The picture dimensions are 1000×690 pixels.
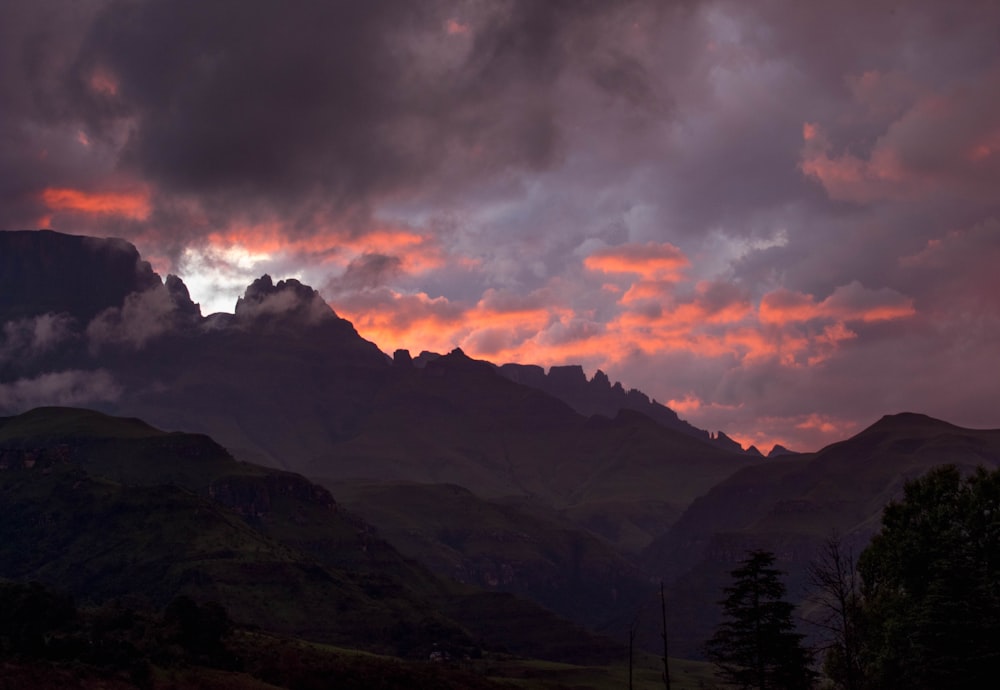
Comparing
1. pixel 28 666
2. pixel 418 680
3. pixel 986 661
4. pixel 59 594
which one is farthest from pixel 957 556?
pixel 59 594

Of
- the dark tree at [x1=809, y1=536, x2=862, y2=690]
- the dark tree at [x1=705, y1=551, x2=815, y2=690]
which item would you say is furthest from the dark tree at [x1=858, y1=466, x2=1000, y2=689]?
the dark tree at [x1=705, y1=551, x2=815, y2=690]

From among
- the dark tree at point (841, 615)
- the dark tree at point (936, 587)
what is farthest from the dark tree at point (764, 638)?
the dark tree at point (936, 587)

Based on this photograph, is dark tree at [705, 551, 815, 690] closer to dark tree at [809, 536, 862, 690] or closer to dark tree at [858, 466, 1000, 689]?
dark tree at [809, 536, 862, 690]

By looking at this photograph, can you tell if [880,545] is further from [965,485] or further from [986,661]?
[986,661]

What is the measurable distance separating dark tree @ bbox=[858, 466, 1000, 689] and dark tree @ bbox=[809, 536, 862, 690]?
3.15m

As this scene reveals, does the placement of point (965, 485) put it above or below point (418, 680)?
above

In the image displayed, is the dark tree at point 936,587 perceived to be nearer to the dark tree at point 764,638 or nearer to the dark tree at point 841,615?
the dark tree at point 841,615

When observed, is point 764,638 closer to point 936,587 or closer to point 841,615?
point 841,615

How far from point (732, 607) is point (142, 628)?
96420 mm

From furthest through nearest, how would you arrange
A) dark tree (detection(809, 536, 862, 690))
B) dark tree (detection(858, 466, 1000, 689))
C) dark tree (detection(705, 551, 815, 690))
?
dark tree (detection(858, 466, 1000, 689))
dark tree (detection(705, 551, 815, 690))
dark tree (detection(809, 536, 862, 690))

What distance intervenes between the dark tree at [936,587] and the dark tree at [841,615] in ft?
10.3

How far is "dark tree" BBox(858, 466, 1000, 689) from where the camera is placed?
84.6 m

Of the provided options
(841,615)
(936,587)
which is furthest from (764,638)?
(936,587)

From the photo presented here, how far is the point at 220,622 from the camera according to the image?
6324 inches
